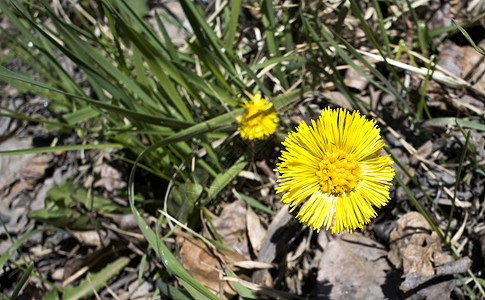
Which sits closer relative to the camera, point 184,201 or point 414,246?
point 414,246

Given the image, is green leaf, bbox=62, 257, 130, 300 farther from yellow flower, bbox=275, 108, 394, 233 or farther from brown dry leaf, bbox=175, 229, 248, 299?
yellow flower, bbox=275, 108, 394, 233

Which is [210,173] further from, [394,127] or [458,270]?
[458,270]

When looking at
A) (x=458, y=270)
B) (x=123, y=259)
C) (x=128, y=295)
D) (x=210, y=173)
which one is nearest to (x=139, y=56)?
(x=210, y=173)

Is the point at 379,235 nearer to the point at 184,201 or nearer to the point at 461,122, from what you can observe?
the point at 461,122

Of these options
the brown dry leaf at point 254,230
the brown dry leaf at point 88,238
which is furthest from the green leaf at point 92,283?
the brown dry leaf at point 254,230

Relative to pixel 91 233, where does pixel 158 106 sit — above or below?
above

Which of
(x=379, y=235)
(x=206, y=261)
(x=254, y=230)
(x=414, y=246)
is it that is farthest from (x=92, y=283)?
(x=414, y=246)

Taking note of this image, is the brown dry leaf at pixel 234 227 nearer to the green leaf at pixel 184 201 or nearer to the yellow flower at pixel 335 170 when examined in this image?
the green leaf at pixel 184 201
